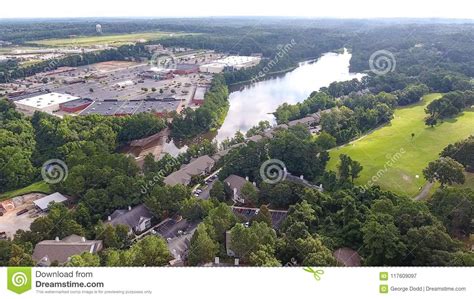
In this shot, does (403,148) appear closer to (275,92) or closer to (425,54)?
(275,92)

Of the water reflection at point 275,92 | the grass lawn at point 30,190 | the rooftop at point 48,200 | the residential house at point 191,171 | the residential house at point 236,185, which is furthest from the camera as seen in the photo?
the water reflection at point 275,92

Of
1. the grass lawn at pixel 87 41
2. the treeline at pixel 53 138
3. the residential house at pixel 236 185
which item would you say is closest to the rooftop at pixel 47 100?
the treeline at pixel 53 138

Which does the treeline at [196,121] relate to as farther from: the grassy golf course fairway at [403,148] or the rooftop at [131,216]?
the rooftop at [131,216]

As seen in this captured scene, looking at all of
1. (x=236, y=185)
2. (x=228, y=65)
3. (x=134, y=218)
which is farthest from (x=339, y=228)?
(x=228, y=65)

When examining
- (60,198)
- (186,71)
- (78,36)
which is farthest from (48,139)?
(78,36)

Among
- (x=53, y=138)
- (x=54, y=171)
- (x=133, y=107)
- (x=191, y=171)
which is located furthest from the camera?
(x=133, y=107)
